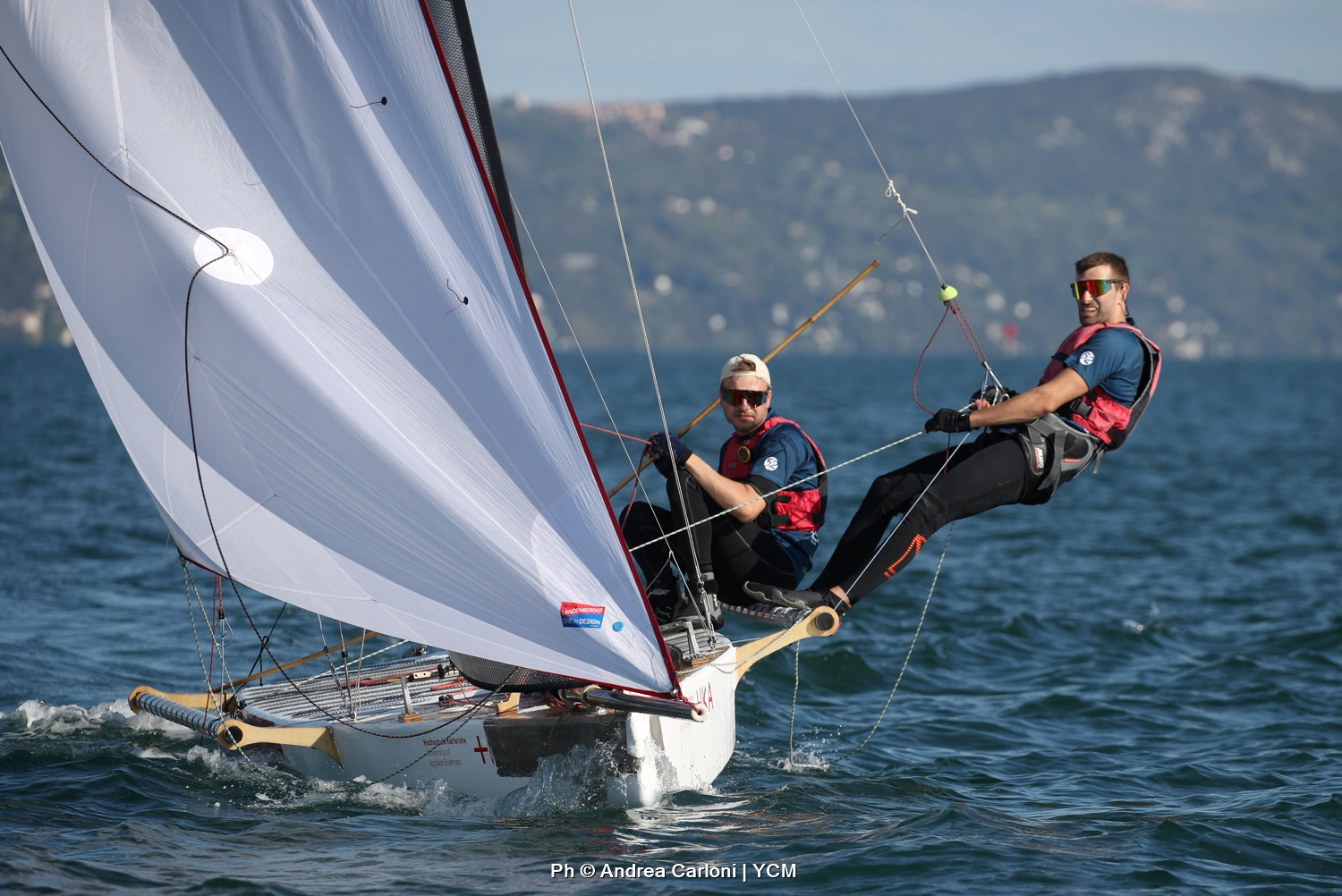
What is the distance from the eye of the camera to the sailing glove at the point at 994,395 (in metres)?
6.11

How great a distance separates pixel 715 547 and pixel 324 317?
2287mm

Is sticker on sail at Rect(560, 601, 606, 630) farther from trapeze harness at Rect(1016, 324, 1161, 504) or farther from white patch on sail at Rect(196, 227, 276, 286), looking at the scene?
trapeze harness at Rect(1016, 324, 1161, 504)

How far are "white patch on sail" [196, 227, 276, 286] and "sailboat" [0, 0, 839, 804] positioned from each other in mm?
10

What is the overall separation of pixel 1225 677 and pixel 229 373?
7.41 meters

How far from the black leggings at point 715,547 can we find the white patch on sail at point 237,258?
2.12 meters

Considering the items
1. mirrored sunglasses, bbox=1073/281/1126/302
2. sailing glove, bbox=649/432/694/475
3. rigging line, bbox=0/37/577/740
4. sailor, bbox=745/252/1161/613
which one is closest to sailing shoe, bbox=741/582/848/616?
sailor, bbox=745/252/1161/613

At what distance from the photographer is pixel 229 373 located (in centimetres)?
510

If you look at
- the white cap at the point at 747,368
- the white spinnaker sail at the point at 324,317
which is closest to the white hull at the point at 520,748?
the white spinnaker sail at the point at 324,317

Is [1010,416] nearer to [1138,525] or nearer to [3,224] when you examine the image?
[1138,525]

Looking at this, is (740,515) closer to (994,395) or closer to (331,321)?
(994,395)

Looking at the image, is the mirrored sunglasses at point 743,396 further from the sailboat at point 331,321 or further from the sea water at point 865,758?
the sea water at point 865,758

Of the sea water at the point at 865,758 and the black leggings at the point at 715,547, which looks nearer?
the sea water at the point at 865,758

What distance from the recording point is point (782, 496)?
6312mm

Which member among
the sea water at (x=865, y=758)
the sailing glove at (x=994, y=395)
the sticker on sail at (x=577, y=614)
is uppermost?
the sailing glove at (x=994, y=395)
